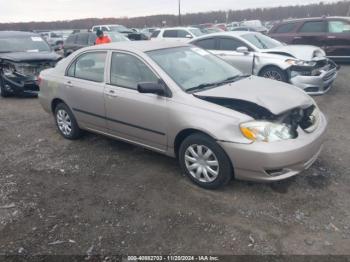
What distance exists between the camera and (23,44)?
31.3 feet

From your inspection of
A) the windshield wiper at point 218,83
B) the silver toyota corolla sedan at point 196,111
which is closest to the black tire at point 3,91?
the silver toyota corolla sedan at point 196,111

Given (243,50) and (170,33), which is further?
(170,33)

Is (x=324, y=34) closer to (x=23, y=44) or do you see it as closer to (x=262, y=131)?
(x=262, y=131)

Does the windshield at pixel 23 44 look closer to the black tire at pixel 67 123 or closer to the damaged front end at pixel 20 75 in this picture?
the damaged front end at pixel 20 75

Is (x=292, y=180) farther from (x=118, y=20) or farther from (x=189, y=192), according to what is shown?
(x=118, y=20)

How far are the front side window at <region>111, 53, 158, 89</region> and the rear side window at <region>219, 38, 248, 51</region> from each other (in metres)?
4.74

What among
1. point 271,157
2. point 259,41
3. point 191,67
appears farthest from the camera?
point 259,41

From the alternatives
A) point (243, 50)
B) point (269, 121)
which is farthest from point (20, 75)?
point (269, 121)

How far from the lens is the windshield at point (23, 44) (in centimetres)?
929

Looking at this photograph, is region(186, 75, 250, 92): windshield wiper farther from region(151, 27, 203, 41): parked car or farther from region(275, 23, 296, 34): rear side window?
region(151, 27, 203, 41): parked car

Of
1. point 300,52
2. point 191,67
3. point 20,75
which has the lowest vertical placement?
point 20,75

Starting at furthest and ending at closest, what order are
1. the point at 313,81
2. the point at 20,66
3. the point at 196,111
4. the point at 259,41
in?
the point at 259,41 → the point at 20,66 → the point at 313,81 → the point at 196,111

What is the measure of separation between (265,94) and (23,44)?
8038 millimetres

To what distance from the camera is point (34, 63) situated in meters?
8.62
